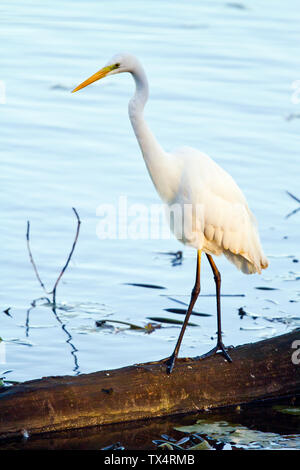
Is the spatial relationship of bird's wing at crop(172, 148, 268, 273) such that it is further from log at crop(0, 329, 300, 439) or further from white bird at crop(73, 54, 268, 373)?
log at crop(0, 329, 300, 439)

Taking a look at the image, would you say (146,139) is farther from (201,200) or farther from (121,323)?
(121,323)

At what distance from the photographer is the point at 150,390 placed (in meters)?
5.59

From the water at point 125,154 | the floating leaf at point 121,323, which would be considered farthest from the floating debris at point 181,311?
the floating leaf at point 121,323

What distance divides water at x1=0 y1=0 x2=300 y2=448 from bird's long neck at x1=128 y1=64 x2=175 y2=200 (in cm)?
135

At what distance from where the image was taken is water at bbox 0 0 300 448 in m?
7.24

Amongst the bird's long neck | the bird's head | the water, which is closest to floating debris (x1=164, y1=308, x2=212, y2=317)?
the water

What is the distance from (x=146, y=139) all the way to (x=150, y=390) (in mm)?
1583

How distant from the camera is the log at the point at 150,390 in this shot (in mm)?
5215

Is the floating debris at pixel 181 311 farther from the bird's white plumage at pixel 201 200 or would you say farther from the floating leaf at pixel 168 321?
the bird's white plumage at pixel 201 200

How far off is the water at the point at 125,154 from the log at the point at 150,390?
1.02 metres

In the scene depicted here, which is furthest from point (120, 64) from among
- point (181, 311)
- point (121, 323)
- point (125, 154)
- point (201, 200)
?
point (125, 154)
